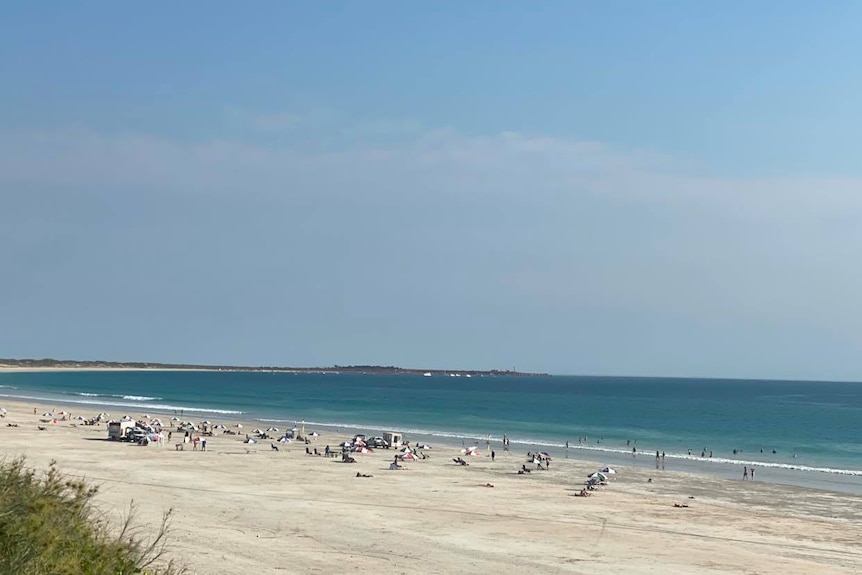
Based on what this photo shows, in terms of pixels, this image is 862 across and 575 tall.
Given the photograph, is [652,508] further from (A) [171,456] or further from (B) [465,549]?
(A) [171,456]

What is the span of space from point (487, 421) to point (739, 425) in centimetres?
2940

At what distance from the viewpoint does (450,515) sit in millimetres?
31922

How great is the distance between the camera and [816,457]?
6538 centimetres

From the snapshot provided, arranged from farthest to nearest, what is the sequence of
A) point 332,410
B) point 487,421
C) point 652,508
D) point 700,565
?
point 332,410 → point 487,421 → point 652,508 → point 700,565

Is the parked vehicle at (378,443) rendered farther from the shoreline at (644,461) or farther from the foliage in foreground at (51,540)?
the foliage in foreground at (51,540)

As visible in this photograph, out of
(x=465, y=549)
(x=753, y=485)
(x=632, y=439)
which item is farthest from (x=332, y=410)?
(x=465, y=549)

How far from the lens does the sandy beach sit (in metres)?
24.1

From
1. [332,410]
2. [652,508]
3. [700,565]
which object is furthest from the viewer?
[332,410]

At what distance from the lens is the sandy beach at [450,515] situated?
78.9 feet

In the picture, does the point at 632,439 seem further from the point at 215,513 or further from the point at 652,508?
the point at 215,513

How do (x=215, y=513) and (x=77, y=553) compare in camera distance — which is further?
(x=215, y=513)

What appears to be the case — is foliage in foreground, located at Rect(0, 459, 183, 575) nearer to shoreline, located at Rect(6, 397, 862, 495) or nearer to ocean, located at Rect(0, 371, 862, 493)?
shoreline, located at Rect(6, 397, 862, 495)

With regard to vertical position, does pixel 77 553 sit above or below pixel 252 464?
above

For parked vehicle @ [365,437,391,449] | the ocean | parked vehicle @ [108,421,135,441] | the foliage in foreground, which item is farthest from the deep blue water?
the foliage in foreground
